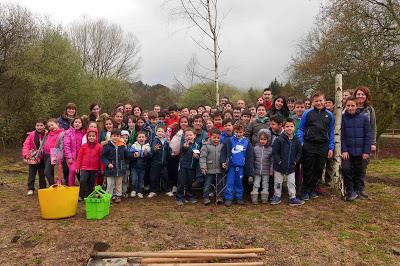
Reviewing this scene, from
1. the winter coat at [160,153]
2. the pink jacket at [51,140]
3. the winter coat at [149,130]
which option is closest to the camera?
the winter coat at [160,153]

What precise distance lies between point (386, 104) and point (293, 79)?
984 centimetres

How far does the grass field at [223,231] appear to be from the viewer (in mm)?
4500

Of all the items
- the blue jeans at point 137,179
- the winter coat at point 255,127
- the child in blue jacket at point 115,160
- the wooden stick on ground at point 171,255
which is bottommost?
the wooden stick on ground at point 171,255

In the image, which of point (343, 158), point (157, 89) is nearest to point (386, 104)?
point (343, 158)

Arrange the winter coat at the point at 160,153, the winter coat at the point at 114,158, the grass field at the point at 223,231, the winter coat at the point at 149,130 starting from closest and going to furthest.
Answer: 1. the grass field at the point at 223,231
2. the winter coat at the point at 114,158
3. the winter coat at the point at 160,153
4. the winter coat at the point at 149,130

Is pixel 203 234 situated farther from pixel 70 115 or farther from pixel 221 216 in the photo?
pixel 70 115

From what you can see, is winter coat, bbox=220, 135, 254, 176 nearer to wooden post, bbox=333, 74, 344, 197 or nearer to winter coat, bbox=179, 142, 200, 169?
winter coat, bbox=179, 142, 200, 169

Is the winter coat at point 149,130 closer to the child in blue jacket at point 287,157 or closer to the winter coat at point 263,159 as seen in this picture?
the winter coat at point 263,159

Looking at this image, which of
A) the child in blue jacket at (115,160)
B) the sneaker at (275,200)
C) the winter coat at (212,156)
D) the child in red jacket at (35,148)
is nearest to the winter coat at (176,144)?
the winter coat at (212,156)

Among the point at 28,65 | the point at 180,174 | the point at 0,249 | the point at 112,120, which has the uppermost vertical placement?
the point at 28,65

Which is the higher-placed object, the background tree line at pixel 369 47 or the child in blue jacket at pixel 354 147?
the background tree line at pixel 369 47

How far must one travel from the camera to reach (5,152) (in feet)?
60.0

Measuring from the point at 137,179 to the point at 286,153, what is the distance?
3.18 metres

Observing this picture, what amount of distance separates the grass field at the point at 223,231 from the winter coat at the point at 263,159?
70 centimetres
